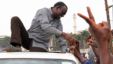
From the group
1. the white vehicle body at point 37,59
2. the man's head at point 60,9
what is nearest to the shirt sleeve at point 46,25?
the man's head at point 60,9

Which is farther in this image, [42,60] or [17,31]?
[17,31]

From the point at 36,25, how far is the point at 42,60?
1.89 meters

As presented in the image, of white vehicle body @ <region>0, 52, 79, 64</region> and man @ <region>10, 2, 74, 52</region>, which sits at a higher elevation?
man @ <region>10, 2, 74, 52</region>

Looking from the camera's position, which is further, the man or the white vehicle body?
the man

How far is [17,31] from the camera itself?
20.7 feet

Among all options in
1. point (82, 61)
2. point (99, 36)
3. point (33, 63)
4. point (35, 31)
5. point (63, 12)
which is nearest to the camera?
point (99, 36)

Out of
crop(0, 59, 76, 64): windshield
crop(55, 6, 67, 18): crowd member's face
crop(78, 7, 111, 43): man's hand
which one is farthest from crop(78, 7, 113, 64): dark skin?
crop(55, 6, 67, 18): crowd member's face

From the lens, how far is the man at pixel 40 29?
6254mm

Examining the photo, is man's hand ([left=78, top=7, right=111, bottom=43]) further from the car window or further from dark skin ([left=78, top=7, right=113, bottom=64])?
the car window

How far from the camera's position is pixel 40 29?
21.7 feet

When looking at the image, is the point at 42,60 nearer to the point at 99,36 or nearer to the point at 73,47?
the point at 73,47

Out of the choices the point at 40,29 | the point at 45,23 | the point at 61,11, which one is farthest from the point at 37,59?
the point at 40,29

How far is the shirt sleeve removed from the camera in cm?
635

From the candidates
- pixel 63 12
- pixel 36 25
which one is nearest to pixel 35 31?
pixel 36 25
